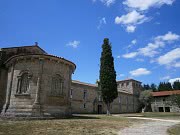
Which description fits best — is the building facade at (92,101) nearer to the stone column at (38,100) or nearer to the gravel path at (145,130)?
the stone column at (38,100)

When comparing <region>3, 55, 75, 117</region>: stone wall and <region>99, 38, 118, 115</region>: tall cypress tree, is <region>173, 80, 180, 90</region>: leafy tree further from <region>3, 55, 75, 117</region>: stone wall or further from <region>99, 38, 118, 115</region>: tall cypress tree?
<region>3, 55, 75, 117</region>: stone wall

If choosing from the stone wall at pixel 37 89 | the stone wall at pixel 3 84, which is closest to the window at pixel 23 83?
the stone wall at pixel 37 89

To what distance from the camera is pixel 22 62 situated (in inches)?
833

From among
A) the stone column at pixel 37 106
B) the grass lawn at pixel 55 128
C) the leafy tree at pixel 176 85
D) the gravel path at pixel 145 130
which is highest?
the leafy tree at pixel 176 85

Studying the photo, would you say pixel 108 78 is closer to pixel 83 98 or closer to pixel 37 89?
pixel 83 98

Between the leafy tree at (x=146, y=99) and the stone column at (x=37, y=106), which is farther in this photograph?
the leafy tree at (x=146, y=99)

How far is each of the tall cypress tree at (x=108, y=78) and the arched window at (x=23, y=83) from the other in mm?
17057

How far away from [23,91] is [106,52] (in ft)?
63.5

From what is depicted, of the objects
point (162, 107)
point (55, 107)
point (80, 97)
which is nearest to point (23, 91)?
point (55, 107)

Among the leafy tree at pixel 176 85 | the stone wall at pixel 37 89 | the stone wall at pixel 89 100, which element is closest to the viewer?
the stone wall at pixel 37 89

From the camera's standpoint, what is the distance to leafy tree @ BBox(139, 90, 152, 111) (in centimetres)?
6894

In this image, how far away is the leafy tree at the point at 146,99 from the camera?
68938 mm

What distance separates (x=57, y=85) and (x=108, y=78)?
14768 mm

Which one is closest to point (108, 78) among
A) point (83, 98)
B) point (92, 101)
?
point (83, 98)
